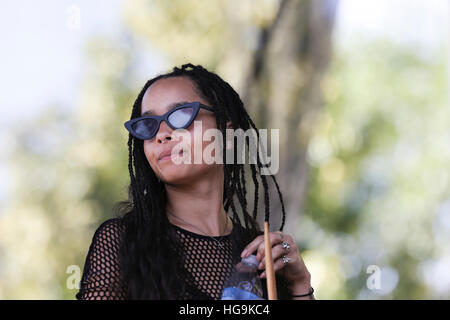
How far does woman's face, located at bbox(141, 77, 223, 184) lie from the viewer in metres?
2.19

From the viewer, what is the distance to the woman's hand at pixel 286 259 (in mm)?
2088

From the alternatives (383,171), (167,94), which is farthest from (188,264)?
(383,171)

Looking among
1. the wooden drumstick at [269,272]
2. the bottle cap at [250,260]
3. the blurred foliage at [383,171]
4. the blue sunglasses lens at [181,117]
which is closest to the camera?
the wooden drumstick at [269,272]

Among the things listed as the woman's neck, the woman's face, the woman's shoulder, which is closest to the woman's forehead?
the woman's face

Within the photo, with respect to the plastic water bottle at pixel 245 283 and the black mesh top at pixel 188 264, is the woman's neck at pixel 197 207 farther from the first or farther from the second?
the plastic water bottle at pixel 245 283

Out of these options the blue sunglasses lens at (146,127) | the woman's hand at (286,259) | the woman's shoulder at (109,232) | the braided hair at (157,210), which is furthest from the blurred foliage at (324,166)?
the woman's shoulder at (109,232)

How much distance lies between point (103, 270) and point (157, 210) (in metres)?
0.33

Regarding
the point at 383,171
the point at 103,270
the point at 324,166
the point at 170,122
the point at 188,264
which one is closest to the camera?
the point at 103,270

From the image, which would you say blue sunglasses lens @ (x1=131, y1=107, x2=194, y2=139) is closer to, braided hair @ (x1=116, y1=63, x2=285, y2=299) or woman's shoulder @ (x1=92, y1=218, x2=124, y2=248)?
braided hair @ (x1=116, y1=63, x2=285, y2=299)

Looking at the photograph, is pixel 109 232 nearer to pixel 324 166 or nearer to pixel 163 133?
pixel 163 133

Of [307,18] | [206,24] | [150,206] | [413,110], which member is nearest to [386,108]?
[413,110]

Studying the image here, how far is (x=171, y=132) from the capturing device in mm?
2195

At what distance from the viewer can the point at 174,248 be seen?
210 cm
